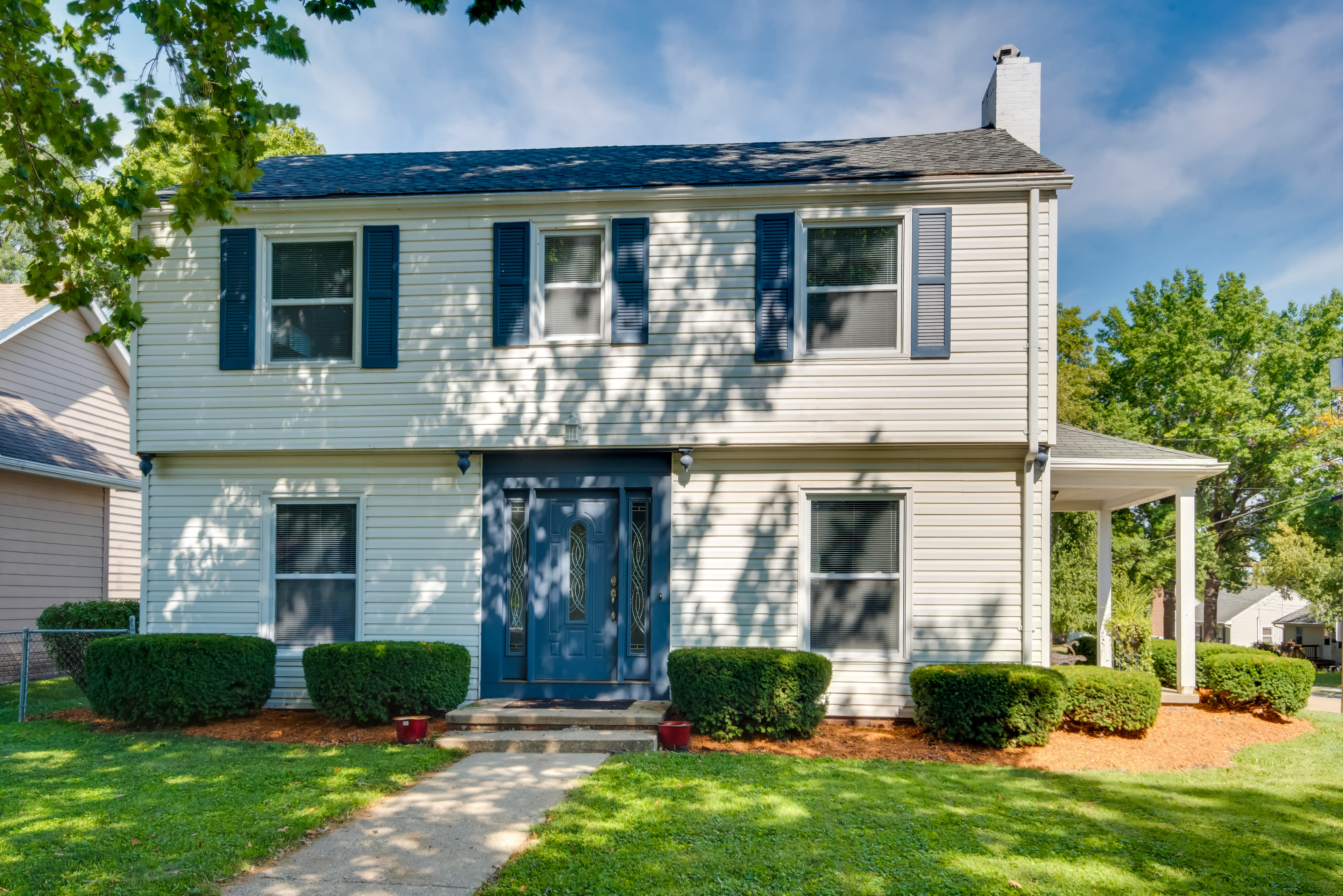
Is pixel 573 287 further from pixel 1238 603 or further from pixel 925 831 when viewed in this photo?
pixel 1238 603

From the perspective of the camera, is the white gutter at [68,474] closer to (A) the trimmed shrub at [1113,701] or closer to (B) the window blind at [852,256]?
(B) the window blind at [852,256]

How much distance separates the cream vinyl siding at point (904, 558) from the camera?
813 cm

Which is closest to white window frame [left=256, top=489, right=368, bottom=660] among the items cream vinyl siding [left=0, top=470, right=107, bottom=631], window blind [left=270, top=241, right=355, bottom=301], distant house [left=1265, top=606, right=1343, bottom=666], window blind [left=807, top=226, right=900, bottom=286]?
window blind [left=270, top=241, right=355, bottom=301]

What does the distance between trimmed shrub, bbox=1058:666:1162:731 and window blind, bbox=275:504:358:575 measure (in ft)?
24.0

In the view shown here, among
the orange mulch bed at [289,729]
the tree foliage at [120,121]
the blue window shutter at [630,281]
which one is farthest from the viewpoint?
the blue window shutter at [630,281]

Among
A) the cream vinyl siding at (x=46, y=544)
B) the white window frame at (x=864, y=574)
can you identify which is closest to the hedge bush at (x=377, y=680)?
the white window frame at (x=864, y=574)

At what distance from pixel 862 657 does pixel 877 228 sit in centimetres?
439

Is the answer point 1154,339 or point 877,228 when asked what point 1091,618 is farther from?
point 1154,339

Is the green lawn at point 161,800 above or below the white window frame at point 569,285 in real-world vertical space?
below

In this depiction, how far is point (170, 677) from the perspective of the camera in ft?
25.0

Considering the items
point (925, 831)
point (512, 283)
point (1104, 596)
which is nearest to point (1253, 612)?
point (1104, 596)

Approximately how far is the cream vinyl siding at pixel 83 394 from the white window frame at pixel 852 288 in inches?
442

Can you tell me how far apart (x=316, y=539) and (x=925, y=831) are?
6.76 m

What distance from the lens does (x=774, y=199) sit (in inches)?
326
